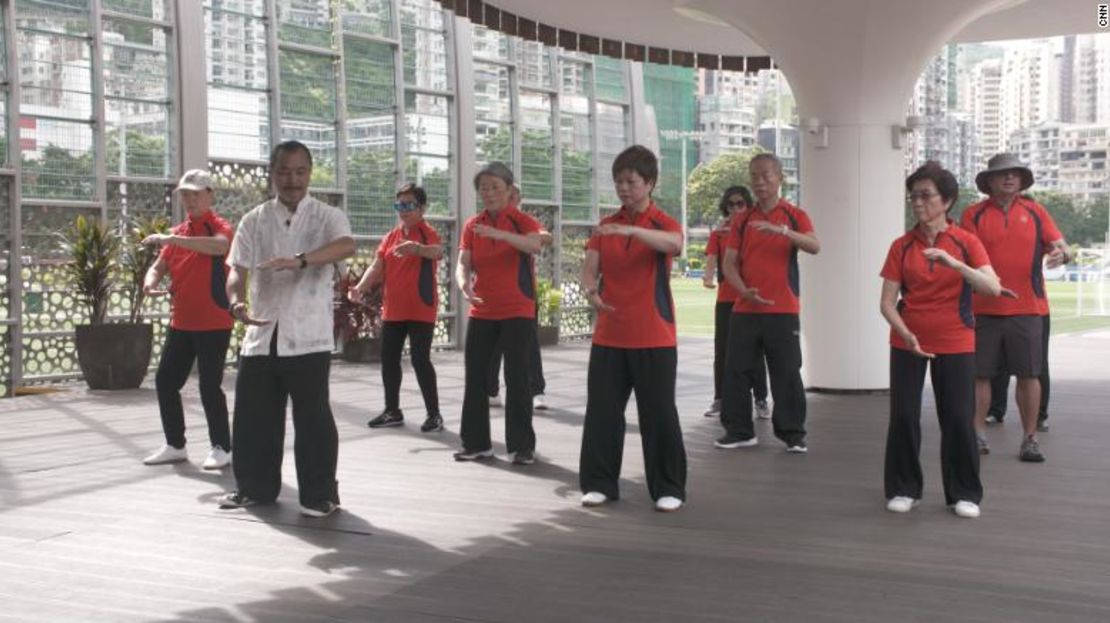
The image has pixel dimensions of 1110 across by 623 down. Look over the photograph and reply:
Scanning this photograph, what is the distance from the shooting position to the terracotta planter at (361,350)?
14453 mm

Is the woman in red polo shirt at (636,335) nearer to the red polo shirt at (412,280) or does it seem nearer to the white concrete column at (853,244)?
the red polo shirt at (412,280)

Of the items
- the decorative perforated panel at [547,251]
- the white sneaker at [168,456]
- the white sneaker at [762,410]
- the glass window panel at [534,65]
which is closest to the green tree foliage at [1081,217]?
the decorative perforated panel at [547,251]

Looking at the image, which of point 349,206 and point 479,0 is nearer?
point 479,0

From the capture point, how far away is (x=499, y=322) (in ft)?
24.7

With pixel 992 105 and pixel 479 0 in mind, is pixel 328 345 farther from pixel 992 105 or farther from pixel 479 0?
pixel 992 105

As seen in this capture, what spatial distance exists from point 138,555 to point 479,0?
7.04 meters

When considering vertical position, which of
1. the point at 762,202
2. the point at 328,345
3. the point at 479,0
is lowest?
the point at 328,345

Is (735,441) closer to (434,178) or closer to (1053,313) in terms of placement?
(434,178)

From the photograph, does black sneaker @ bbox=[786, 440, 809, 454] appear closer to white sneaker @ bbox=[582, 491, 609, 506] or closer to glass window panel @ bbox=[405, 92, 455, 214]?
white sneaker @ bbox=[582, 491, 609, 506]

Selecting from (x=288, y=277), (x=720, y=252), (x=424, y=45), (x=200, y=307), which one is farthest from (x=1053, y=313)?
(x=288, y=277)

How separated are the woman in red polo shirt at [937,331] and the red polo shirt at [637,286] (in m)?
0.97

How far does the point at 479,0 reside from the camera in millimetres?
11211

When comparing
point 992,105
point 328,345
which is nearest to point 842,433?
point 328,345

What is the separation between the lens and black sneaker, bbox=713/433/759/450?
805 cm
